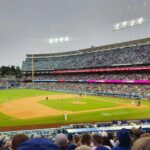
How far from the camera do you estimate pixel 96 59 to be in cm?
10175

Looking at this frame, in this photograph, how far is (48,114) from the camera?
4222 centimetres

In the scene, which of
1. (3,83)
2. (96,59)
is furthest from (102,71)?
(3,83)

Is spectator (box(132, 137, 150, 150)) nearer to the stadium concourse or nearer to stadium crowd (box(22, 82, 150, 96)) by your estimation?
the stadium concourse

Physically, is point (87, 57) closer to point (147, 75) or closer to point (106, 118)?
point (147, 75)

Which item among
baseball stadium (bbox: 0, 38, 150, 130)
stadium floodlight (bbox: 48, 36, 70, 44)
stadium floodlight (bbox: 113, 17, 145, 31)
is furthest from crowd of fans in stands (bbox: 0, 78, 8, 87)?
stadium floodlight (bbox: 113, 17, 145, 31)

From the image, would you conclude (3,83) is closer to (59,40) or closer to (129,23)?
(59,40)

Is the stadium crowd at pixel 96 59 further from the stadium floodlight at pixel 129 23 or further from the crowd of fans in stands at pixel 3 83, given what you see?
the crowd of fans in stands at pixel 3 83

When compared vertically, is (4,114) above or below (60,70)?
below

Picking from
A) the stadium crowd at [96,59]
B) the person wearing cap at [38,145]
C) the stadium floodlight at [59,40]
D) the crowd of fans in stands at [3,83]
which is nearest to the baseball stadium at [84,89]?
the stadium crowd at [96,59]

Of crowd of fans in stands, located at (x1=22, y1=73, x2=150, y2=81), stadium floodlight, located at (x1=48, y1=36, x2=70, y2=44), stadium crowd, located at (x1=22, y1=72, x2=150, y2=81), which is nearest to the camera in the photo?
crowd of fans in stands, located at (x1=22, y1=73, x2=150, y2=81)

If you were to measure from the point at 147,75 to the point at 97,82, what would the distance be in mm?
20342

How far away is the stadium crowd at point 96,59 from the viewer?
274 feet

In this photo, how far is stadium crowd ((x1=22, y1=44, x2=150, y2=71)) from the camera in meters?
83.6

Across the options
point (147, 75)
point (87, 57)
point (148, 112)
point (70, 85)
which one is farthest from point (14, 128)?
point (87, 57)
